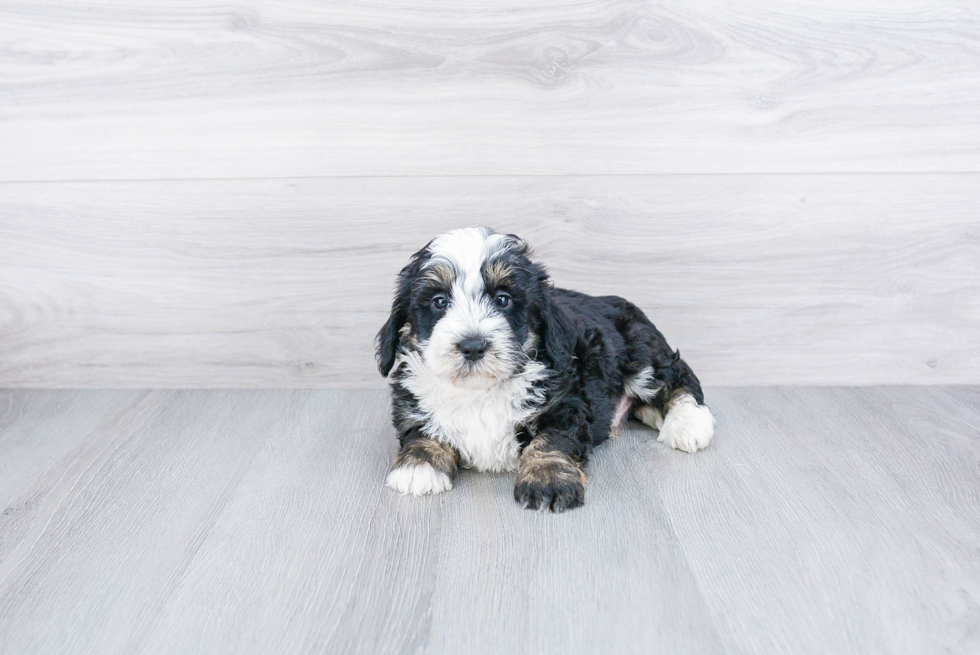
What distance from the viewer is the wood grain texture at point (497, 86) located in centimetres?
264

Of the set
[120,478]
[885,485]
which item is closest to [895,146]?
[885,485]

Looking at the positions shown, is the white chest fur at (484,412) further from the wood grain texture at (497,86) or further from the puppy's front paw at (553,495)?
the wood grain texture at (497,86)

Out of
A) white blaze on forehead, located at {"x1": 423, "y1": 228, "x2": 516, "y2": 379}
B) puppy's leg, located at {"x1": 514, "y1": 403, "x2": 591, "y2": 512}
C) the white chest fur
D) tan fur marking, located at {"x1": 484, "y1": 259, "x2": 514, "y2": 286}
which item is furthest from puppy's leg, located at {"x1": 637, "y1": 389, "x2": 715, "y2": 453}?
tan fur marking, located at {"x1": 484, "y1": 259, "x2": 514, "y2": 286}

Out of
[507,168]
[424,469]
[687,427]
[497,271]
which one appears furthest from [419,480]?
[507,168]

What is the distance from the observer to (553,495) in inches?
76.8

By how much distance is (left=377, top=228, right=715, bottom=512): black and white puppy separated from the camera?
77.7 inches

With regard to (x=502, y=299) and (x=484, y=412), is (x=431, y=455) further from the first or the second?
(x=502, y=299)

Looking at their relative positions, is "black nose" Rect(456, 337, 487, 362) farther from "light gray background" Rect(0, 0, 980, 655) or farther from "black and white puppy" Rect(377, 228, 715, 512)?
"light gray background" Rect(0, 0, 980, 655)

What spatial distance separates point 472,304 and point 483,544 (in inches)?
23.7

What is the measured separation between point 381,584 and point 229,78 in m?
1.88

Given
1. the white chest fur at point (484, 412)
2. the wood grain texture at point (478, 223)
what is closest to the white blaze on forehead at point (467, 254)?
the white chest fur at point (484, 412)

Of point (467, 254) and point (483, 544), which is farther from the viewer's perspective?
point (467, 254)

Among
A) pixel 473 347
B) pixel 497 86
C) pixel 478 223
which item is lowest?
pixel 478 223

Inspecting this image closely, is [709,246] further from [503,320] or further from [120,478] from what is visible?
[120,478]
